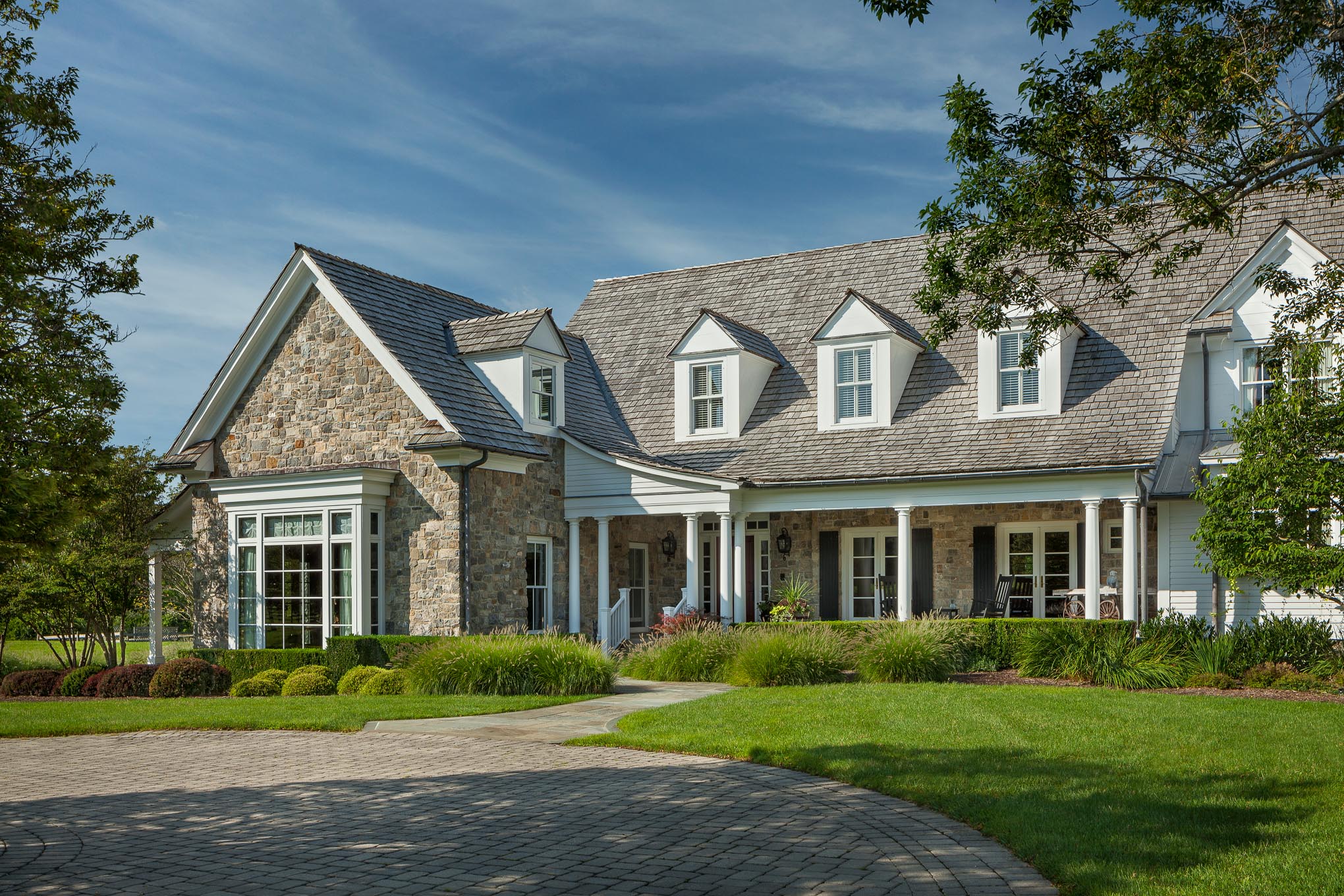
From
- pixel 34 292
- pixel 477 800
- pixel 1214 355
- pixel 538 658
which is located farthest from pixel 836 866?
pixel 1214 355

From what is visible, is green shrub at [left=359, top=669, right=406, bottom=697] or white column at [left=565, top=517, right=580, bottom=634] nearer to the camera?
green shrub at [left=359, top=669, right=406, bottom=697]

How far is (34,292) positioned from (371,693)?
276 inches

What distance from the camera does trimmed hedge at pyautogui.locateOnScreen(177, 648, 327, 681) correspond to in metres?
18.0

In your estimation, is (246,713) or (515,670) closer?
(246,713)

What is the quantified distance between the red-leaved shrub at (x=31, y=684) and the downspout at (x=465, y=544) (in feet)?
24.1

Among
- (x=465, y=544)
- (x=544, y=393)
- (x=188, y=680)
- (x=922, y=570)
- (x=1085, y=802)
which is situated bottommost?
(x=188, y=680)

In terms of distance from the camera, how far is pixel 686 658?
661 inches

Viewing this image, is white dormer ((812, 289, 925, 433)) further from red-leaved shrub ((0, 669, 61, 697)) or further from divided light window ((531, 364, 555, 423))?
red-leaved shrub ((0, 669, 61, 697))

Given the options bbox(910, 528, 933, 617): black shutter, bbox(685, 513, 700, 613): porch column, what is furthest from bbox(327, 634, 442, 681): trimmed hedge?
bbox(910, 528, 933, 617): black shutter

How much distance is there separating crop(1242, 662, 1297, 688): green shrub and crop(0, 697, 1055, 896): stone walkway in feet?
27.3

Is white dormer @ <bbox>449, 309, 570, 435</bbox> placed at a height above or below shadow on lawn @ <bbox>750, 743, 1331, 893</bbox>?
above

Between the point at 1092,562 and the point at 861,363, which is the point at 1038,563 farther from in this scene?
the point at 861,363

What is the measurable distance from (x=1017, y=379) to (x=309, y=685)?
1315 centimetres

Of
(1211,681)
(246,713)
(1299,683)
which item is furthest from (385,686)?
(1299,683)
